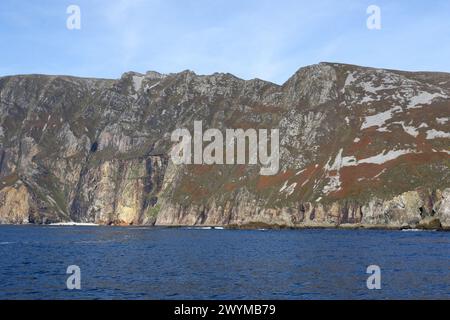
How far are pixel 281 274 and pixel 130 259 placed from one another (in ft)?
114

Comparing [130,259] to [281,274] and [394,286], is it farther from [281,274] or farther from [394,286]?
[394,286]

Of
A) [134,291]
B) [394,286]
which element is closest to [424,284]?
[394,286]

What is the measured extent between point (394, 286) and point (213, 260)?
4035cm

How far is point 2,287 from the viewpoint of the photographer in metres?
60.9

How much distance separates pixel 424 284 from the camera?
197ft
